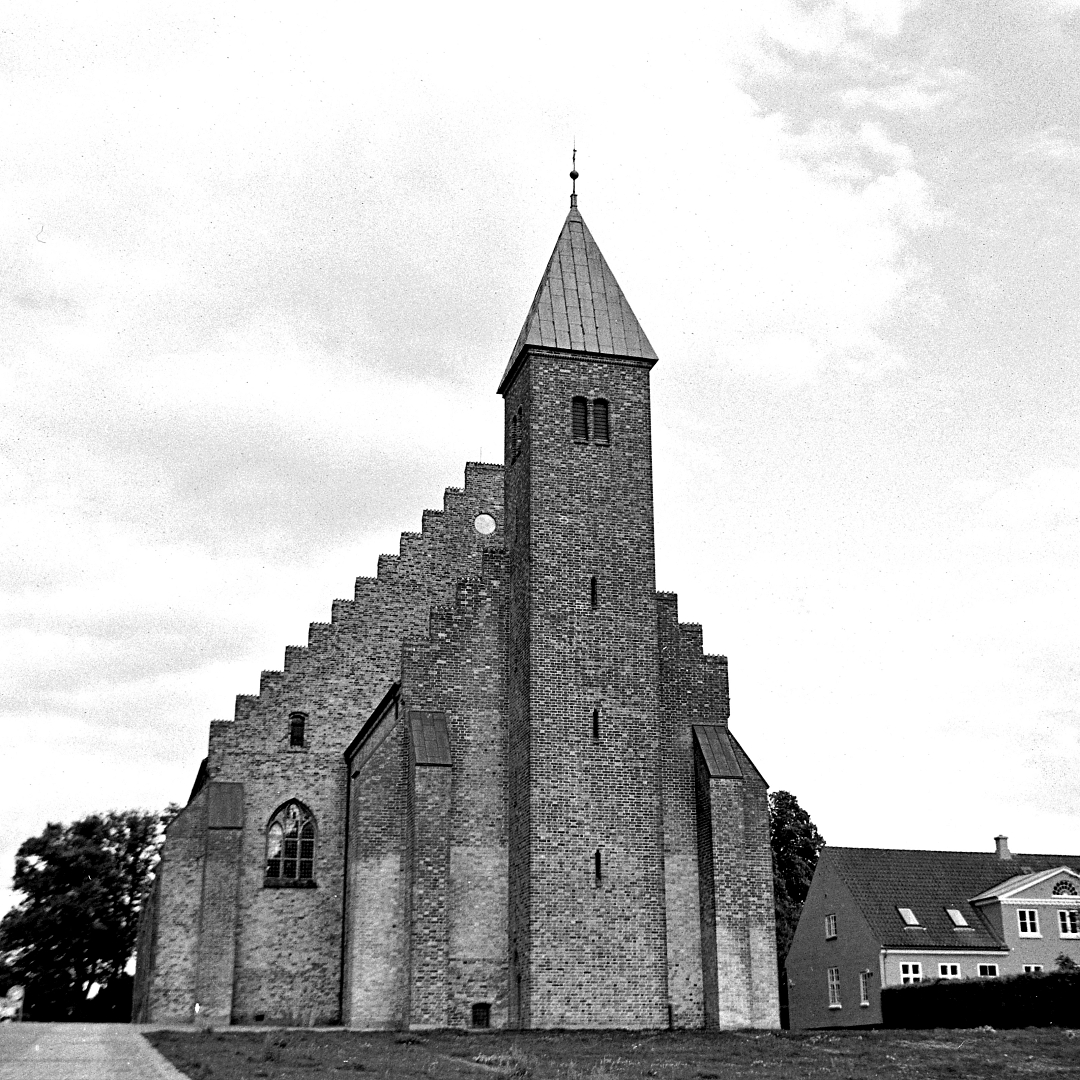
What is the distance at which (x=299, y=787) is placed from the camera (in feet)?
133

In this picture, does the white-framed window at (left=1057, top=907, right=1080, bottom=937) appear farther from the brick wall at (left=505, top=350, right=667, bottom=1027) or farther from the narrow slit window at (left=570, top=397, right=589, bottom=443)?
the narrow slit window at (left=570, top=397, right=589, bottom=443)

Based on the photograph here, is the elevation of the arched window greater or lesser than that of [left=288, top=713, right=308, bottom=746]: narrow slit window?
lesser

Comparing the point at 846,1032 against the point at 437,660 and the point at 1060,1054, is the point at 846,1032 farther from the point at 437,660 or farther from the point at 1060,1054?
the point at 437,660

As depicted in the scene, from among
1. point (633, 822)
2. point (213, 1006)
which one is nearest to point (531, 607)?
point (633, 822)

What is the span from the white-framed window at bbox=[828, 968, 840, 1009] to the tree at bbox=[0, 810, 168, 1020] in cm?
2990

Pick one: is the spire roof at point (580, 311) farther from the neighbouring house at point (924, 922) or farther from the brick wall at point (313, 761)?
the neighbouring house at point (924, 922)

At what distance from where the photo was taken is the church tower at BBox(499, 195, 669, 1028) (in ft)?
105

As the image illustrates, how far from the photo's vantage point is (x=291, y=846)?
40.0m

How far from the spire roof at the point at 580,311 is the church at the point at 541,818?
0.24 feet

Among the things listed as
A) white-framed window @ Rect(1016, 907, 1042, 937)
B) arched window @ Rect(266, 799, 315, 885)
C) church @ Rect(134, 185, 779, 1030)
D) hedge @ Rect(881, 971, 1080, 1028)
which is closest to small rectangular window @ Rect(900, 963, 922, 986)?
white-framed window @ Rect(1016, 907, 1042, 937)

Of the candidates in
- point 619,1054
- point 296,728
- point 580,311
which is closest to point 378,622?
point 296,728

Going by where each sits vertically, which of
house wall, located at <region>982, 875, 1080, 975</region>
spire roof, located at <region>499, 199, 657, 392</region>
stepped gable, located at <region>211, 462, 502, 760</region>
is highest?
spire roof, located at <region>499, 199, 657, 392</region>

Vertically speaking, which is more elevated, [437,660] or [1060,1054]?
[437,660]

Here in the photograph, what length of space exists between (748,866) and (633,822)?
312 cm
